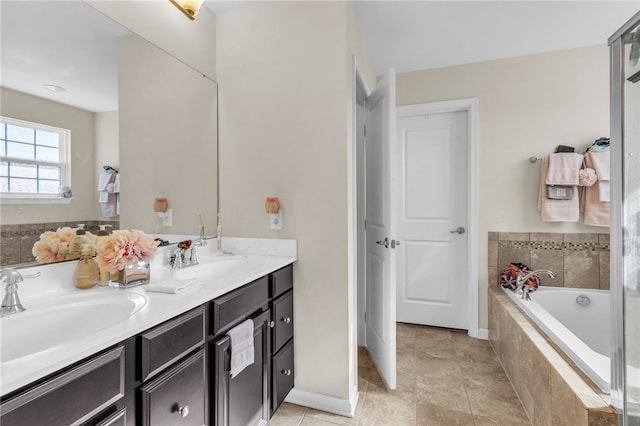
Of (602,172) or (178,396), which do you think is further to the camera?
(602,172)

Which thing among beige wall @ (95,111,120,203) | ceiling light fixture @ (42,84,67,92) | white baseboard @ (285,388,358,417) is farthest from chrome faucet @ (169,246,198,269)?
white baseboard @ (285,388,358,417)

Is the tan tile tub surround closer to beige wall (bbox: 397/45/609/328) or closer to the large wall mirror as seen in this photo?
beige wall (bbox: 397/45/609/328)

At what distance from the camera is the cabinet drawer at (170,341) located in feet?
2.82

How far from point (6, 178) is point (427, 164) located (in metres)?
2.85

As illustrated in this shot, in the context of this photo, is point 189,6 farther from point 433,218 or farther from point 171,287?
point 433,218

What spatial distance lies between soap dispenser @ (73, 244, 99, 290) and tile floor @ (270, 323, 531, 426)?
1.20 meters

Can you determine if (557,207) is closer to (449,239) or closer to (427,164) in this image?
(449,239)

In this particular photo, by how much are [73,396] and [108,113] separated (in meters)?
1.12

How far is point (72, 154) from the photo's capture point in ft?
3.90

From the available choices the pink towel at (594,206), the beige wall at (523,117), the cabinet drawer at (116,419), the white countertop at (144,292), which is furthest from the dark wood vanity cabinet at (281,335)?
the pink towel at (594,206)

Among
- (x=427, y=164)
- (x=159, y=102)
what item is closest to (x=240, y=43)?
(x=159, y=102)

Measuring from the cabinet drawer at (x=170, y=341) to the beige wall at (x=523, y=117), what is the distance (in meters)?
2.52

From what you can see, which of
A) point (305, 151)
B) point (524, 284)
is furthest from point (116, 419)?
point (524, 284)

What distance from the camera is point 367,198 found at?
245 centimetres
